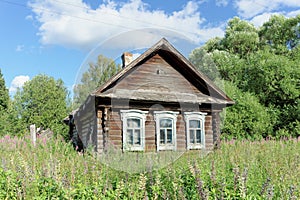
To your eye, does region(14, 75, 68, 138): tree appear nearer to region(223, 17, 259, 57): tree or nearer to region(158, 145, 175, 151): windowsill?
region(158, 145, 175, 151): windowsill

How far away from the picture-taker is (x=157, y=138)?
13.1 metres

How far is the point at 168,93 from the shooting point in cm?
1389

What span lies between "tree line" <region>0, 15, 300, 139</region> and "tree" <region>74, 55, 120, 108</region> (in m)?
0.04

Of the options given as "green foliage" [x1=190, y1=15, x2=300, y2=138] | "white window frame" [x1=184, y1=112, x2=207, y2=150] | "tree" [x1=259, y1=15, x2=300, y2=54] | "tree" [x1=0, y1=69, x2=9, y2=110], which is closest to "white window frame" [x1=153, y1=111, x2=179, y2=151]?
"white window frame" [x1=184, y1=112, x2=207, y2=150]

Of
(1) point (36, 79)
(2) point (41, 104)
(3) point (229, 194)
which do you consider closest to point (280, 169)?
(3) point (229, 194)

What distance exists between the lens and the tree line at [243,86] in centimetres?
1977

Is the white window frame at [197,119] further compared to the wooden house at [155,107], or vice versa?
the white window frame at [197,119]

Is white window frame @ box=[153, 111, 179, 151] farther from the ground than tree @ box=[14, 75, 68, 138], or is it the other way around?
tree @ box=[14, 75, 68, 138]

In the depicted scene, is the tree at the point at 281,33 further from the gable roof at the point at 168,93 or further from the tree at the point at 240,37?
the gable roof at the point at 168,93

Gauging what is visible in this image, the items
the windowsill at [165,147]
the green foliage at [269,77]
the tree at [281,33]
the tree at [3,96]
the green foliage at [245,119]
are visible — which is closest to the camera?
the windowsill at [165,147]

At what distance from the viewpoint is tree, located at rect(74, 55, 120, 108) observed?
986 centimetres

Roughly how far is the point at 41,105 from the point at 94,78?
60.6ft

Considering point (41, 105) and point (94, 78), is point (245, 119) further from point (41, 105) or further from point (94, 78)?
point (41, 105)

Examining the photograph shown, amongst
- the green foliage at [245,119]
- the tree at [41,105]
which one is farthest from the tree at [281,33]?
the tree at [41,105]
